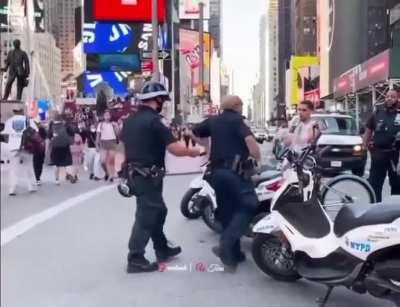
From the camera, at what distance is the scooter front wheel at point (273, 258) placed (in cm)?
562

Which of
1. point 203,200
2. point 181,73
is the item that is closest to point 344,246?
point 203,200

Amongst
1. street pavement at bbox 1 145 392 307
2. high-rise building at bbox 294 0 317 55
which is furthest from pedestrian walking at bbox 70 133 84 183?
high-rise building at bbox 294 0 317 55

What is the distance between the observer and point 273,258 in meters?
5.70

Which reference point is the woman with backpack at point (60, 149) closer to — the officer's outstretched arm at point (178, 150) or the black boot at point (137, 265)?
the black boot at point (137, 265)

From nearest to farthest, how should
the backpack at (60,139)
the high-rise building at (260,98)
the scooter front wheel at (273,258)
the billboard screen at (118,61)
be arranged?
the scooter front wheel at (273,258)
the backpack at (60,139)
the billboard screen at (118,61)
the high-rise building at (260,98)

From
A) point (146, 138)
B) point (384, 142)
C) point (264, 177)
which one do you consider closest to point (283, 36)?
point (384, 142)

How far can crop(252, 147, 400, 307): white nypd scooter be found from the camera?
4.49 metres

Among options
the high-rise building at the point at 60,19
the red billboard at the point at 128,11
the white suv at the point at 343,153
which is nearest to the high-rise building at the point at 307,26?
the red billboard at the point at 128,11

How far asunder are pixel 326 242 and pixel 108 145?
961 cm

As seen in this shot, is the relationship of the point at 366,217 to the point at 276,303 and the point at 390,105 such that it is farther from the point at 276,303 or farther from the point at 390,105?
the point at 390,105

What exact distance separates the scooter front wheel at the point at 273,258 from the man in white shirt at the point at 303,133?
2081 mm

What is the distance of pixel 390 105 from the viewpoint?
328 inches

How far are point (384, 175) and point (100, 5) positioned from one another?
2919 cm

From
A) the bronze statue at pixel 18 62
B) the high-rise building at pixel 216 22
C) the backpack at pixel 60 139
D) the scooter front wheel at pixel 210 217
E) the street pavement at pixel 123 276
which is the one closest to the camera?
the bronze statue at pixel 18 62
